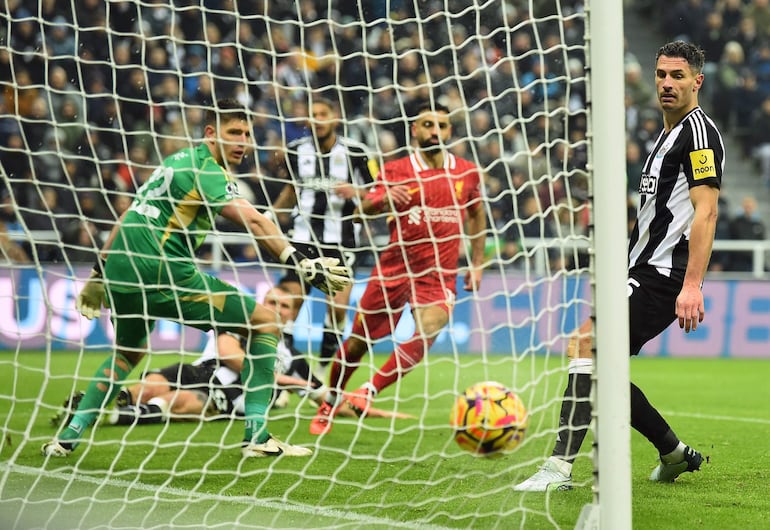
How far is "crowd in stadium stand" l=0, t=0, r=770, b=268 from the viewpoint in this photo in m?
4.53

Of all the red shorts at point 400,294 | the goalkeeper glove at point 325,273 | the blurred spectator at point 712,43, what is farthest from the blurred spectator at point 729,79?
the goalkeeper glove at point 325,273

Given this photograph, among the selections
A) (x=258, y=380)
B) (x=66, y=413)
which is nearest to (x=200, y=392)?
(x=66, y=413)

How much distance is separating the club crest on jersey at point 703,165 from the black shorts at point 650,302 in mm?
445

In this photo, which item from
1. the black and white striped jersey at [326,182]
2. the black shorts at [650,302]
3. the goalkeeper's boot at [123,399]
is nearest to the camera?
the black shorts at [650,302]

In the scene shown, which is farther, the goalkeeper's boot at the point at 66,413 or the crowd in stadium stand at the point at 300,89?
the goalkeeper's boot at the point at 66,413

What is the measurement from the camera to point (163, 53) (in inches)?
264

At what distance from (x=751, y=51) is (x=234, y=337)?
12.3m

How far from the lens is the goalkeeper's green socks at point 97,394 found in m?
5.43

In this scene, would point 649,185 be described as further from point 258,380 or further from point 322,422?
point 322,422

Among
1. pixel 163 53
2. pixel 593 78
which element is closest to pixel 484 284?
pixel 163 53

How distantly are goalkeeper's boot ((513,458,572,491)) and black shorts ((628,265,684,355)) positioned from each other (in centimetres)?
62

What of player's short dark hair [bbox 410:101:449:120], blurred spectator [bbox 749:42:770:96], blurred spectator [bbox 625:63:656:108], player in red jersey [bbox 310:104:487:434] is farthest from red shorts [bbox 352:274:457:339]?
blurred spectator [bbox 749:42:770:96]

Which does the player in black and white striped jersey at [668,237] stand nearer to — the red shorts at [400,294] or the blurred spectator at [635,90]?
the red shorts at [400,294]

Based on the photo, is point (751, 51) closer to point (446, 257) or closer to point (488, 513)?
point (446, 257)
